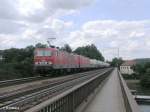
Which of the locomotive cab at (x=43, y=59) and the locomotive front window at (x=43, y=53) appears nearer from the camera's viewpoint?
the locomotive cab at (x=43, y=59)

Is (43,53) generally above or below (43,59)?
above

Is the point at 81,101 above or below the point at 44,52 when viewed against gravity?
below

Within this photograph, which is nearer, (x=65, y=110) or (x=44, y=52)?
(x=65, y=110)

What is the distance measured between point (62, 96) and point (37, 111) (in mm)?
3291

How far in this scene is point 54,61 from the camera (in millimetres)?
45562

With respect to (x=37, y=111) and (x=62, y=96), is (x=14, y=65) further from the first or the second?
(x=37, y=111)

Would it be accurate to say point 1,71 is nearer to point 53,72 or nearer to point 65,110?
point 53,72

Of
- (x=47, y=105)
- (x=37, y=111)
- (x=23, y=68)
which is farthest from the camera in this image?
(x=23, y=68)

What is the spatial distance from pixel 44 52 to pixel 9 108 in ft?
106

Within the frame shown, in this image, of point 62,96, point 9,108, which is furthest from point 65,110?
point 9,108

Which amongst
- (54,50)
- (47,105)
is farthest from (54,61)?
(47,105)

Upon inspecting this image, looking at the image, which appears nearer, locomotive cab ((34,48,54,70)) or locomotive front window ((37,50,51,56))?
locomotive cab ((34,48,54,70))

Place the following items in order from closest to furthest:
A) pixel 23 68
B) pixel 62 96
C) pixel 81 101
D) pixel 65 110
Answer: pixel 62 96 < pixel 65 110 < pixel 81 101 < pixel 23 68

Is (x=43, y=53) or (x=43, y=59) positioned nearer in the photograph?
(x=43, y=59)
